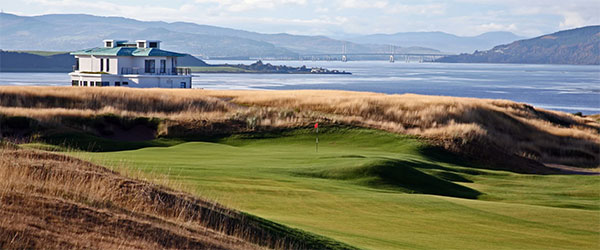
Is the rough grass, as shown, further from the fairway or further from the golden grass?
the golden grass

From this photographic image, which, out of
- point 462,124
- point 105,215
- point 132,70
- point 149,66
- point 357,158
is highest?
point 149,66

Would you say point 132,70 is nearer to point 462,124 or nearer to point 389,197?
point 462,124

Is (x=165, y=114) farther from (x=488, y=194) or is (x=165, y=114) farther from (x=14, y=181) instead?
(x=14, y=181)

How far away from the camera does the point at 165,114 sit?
38.2 m

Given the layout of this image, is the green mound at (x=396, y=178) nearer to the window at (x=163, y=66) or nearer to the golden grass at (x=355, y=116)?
the golden grass at (x=355, y=116)

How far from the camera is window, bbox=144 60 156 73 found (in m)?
84.6

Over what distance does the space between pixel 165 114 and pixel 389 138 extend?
433 inches

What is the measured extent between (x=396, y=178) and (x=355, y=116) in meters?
16.4

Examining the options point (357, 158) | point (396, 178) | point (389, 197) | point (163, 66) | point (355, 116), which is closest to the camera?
point (389, 197)

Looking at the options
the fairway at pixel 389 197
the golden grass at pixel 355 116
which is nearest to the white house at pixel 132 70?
the golden grass at pixel 355 116

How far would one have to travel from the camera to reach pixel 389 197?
18438 millimetres

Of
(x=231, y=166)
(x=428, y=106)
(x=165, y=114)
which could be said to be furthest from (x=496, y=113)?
(x=231, y=166)

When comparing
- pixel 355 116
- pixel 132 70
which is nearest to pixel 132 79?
pixel 132 70

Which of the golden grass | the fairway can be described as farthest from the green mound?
the golden grass
